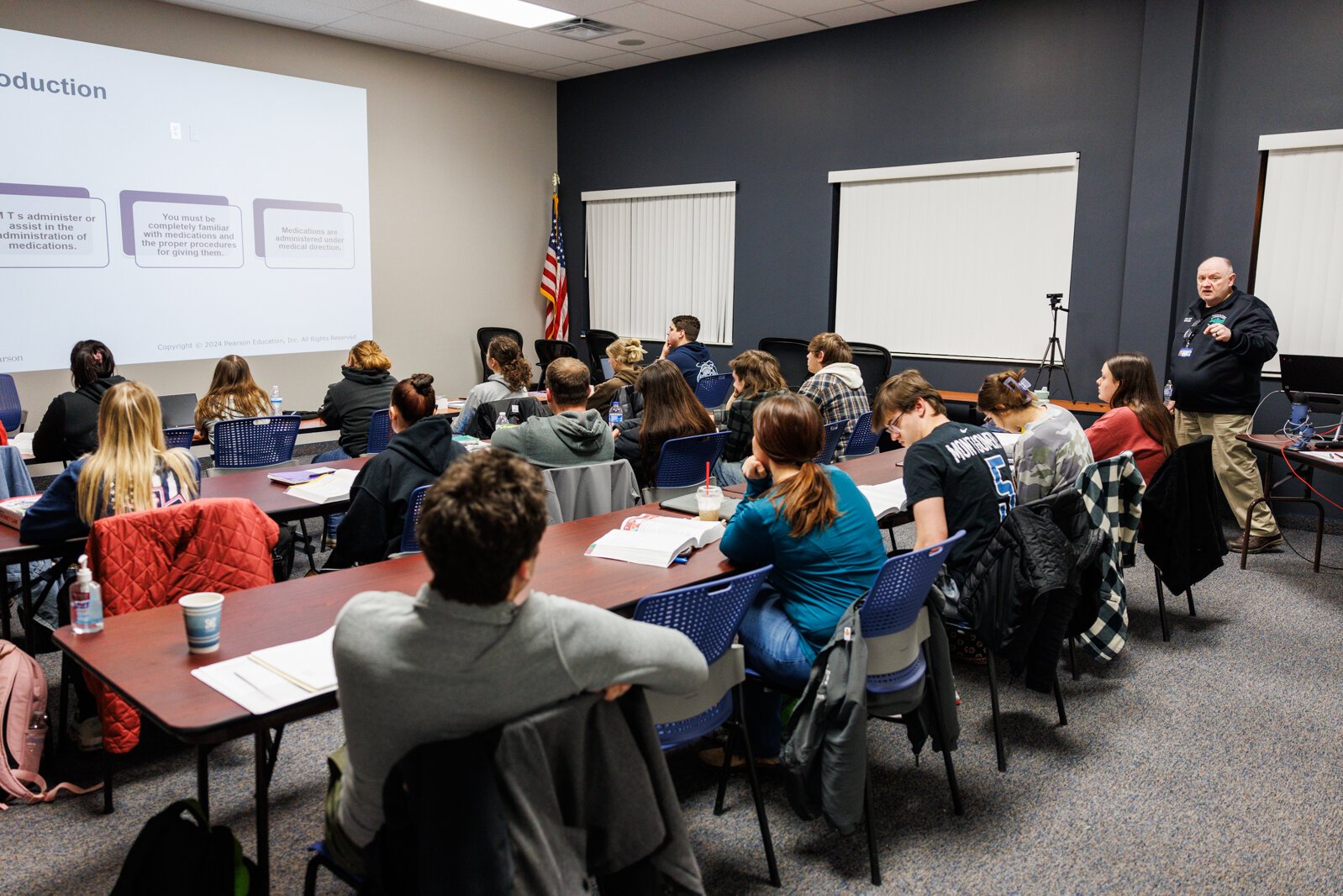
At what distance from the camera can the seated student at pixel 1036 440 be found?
3.45 metres

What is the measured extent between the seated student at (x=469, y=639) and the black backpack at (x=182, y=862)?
60 centimetres

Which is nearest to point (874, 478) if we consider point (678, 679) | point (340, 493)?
point (340, 493)

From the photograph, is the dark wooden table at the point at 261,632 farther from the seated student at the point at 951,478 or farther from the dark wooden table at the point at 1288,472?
the dark wooden table at the point at 1288,472

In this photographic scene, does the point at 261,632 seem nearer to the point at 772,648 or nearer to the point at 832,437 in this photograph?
the point at 772,648

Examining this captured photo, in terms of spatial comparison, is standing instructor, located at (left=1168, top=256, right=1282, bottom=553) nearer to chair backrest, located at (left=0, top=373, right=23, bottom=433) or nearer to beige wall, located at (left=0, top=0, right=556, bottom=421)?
beige wall, located at (left=0, top=0, right=556, bottom=421)

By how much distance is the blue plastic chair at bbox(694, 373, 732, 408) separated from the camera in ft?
21.7

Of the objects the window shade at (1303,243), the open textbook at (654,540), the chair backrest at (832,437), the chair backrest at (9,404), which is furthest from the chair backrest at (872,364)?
the chair backrest at (9,404)

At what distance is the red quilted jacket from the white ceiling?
5210mm

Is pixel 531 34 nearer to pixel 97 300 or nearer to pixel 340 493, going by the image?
pixel 97 300

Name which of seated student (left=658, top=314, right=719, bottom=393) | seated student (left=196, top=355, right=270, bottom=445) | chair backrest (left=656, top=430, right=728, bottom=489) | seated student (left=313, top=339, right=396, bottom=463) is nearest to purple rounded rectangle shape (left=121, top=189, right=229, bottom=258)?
seated student (left=196, top=355, right=270, bottom=445)

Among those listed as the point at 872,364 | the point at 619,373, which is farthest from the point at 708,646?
the point at 872,364

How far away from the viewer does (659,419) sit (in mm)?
4250

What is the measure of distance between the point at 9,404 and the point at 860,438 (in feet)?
16.2

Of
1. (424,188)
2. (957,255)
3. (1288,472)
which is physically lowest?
(1288,472)
